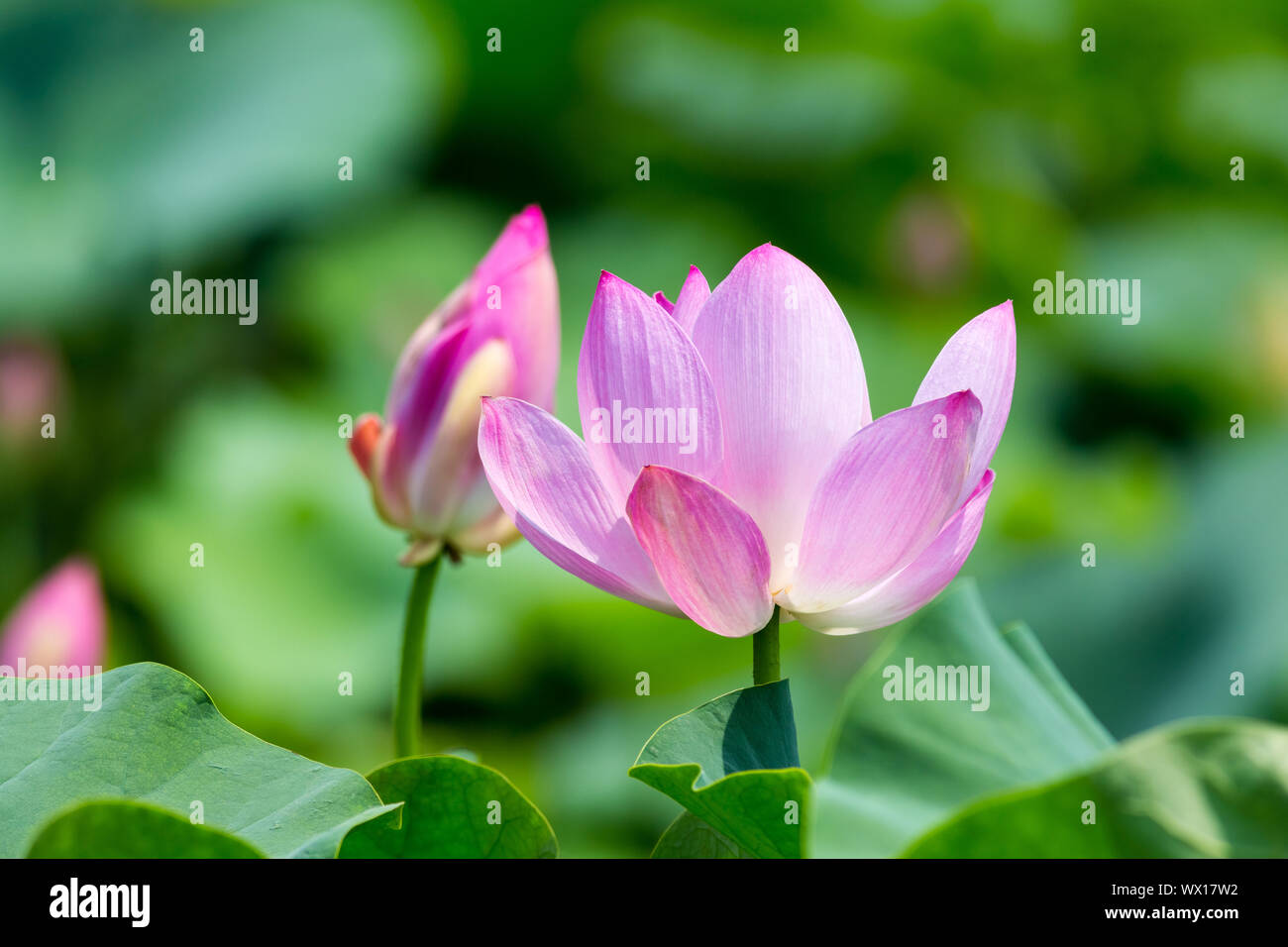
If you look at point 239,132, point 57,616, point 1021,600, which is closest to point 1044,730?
point 57,616

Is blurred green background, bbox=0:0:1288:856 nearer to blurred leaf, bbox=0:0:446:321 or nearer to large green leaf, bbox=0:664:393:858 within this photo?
blurred leaf, bbox=0:0:446:321

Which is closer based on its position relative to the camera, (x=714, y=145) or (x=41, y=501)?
(x=41, y=501)

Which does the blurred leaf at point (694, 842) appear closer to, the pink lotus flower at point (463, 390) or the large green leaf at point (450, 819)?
the large green leaf at point (450, 819)

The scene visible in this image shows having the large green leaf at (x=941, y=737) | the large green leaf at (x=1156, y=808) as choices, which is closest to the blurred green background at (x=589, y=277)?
the large green leaf at (x=941, y=737)

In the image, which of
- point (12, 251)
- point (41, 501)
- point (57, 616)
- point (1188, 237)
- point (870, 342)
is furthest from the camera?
point (1188, 237)

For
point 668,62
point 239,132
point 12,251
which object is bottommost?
point 12,251

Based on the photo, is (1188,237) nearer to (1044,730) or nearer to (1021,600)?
(1021,600)

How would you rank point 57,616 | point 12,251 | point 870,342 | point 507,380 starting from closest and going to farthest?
point 507,380 → point 57,616 → point 12,251 → point 870,342
